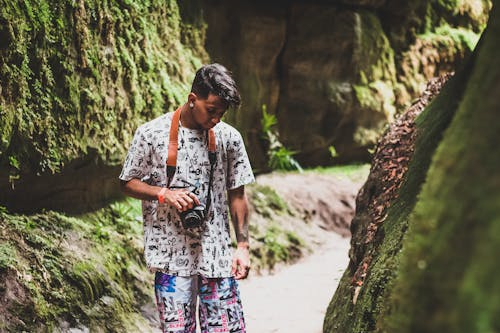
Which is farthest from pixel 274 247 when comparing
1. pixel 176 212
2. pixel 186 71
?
pixel 176 212

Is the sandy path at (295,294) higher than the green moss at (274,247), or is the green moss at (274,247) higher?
the green moss at (274,247)

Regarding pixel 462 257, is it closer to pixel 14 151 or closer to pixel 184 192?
pixel 184 192

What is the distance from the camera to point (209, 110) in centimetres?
379

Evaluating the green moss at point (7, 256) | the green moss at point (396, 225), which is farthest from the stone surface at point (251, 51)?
the green moss at point (396, 225)

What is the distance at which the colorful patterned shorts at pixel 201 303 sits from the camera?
147 inches

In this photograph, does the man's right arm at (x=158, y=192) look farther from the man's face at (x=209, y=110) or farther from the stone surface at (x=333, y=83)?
the stone surface at (x=333, y=83)

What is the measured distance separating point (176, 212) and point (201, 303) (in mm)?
550

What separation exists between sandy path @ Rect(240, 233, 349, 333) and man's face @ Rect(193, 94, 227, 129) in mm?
3042

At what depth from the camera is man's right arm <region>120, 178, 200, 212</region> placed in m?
3.63

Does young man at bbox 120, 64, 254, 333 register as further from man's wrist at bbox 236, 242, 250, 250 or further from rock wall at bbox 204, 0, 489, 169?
rock wall at bbox 204, 0, 489, 169

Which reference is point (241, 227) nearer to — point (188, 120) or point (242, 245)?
point (242, 245)

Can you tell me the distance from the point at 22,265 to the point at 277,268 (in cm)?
468

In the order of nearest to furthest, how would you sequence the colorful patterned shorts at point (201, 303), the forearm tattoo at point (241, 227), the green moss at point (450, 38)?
the colorful patterned shorts at point (201, 303) → the forearm tattoo at point (241, 227) → the green moss at point (450, 38)

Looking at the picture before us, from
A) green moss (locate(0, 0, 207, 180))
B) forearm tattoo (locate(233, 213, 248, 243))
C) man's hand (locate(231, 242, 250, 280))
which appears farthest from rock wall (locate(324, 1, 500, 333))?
green moss (locate(0, 0, 207, 180))
